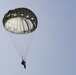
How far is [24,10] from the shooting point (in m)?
29.1

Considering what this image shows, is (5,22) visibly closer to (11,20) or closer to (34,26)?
(11,20)

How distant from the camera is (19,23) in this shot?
30328 mm

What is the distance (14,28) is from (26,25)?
1191 millimetres

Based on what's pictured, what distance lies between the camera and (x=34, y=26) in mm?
29922

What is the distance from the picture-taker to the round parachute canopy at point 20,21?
29.1 meters

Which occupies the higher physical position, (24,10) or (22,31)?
(24,10)

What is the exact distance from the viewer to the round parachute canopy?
29.1 m

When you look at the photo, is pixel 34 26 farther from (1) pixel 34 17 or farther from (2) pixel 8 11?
(2) pixel 8 11

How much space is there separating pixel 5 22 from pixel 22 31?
1777 millimetres

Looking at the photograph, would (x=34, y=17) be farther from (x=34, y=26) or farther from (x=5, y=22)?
(x=5, y=22)

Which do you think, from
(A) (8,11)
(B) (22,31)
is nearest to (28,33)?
(B) (22,31)

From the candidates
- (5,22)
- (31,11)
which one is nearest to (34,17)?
(31,11)

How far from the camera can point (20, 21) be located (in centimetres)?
3031

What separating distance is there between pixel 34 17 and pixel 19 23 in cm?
166
